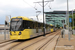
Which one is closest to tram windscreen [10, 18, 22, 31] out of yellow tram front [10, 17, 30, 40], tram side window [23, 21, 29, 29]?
yellow tram front [10, 17, 30, 40]

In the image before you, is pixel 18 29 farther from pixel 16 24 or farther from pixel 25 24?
pixel 25 24

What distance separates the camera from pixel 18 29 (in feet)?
65.5

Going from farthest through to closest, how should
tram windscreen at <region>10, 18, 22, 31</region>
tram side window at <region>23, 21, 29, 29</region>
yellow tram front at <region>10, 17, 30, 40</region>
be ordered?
tram side window at <region>23, 21, 29, 29</region> → tram windscreen at <region>10, 18, 22, 31</region> → yellow tram front at <region>10, 17, 30, 40</region>

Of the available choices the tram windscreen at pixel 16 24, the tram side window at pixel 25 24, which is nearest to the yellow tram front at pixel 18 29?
the tram windscreen at pixel 16 24

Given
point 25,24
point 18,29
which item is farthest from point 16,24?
point 25,24

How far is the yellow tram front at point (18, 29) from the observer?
19.7 meters

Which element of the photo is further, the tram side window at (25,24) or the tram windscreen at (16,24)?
the tram side window at (25,24)

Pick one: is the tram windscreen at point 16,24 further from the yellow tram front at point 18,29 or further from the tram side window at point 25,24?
the tram side window at point 25,24

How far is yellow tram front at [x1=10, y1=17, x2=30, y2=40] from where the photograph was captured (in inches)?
776

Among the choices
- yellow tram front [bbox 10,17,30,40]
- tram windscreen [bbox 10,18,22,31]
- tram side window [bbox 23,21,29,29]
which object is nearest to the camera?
yellow tram front [bbox 10,17,30,40]

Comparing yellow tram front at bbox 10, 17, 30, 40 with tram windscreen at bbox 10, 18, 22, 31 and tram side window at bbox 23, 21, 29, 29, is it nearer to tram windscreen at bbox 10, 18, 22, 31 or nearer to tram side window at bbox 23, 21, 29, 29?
tram windscreen at bbox 10, 18, 22, 31

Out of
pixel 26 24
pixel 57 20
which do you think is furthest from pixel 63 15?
pixel 26 24

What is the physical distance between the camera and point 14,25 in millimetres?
20359

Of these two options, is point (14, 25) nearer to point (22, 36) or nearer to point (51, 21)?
point (22, 36)
